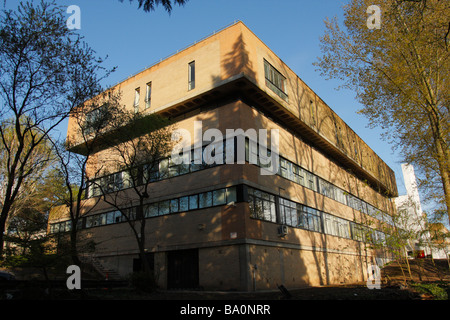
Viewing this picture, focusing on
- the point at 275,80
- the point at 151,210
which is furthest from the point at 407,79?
the point at 151,210

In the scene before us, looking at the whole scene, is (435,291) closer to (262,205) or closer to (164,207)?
(262,205)

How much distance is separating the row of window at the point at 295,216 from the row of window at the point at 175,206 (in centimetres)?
178

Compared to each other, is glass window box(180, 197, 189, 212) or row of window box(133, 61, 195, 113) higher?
row of window box(133, 61, 195, 113)

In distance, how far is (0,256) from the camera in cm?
1228

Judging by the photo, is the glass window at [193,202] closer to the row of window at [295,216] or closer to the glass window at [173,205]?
the glass window at [173,205]

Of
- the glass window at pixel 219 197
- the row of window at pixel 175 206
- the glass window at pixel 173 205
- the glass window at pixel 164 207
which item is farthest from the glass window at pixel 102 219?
the glass window at pixel 219 197

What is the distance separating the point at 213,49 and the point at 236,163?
9.59 m

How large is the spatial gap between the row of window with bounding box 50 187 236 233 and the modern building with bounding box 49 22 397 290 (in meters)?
0.08

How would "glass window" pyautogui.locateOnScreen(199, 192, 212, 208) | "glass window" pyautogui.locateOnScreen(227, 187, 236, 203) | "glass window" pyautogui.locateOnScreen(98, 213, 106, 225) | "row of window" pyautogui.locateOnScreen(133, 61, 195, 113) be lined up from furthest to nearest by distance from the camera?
"glass window" pyautogui.locateOnScreen(98, 213, 106, 225) < "row of window" pyautogui.locateOnScreen(133, 61, 195, 113) < "glass window" pyautogui.locateOnScreen(199, 192, 212, 208) < "glass window" pyautogui.locateOnScreen(227, 187, 236, 203)

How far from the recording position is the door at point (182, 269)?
71.4ft

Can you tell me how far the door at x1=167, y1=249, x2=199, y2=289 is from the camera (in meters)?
21.8

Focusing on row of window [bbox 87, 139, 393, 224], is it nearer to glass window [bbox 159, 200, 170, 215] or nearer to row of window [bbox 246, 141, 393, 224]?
row of window [bbox 246, 141, 393, 224]

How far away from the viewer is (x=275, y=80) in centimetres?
2623

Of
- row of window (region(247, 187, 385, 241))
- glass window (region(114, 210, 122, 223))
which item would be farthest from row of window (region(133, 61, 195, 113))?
row of window (region(247, 187, 385, 241))
